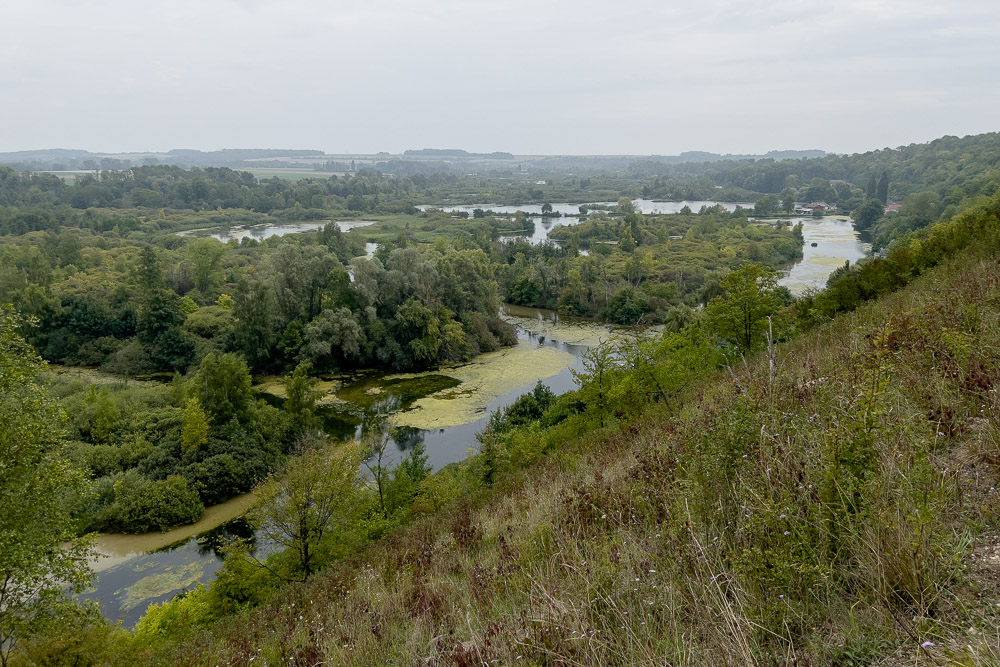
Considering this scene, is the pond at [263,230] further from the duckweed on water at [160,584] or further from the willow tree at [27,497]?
the willow tree at [27,497]

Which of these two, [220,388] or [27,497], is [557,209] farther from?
[27,497]

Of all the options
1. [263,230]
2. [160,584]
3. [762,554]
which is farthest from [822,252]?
[263,230]

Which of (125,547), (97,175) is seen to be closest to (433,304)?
(125,547)

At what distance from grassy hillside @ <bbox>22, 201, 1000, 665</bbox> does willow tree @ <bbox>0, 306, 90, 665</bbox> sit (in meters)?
3.44

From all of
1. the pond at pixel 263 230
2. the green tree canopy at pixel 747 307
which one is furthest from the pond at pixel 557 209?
the green tree canopy at pixel 747 307

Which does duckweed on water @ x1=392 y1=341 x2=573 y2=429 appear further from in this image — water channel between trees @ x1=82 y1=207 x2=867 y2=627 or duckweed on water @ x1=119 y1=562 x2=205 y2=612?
duckweed on water @ x1=119 y1=562 x2=205 y2=612

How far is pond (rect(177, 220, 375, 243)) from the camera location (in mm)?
73250

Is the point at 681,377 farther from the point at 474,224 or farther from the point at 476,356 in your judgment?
the point at 474,224

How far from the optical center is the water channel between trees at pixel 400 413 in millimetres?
14430

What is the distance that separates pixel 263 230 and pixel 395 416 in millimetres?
68269

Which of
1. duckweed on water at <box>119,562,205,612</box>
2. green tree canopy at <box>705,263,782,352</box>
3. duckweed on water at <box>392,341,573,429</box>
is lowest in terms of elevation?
duckweed on water at <box>119,562,205,612</box>

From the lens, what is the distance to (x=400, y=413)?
2438 cm

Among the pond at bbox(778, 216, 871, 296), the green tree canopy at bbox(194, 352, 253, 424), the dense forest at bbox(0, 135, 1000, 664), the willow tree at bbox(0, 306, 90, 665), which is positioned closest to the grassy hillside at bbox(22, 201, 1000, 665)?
the dense forest at bbox(0, 135, 1000, 664)

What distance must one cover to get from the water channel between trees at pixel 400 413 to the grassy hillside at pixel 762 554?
396 inches
